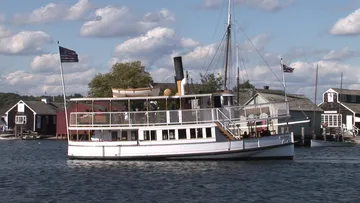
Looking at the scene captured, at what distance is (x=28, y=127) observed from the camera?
119438 mm

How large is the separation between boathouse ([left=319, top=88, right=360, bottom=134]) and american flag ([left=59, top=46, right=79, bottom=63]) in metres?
49.8

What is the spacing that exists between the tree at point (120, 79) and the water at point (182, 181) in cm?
5514

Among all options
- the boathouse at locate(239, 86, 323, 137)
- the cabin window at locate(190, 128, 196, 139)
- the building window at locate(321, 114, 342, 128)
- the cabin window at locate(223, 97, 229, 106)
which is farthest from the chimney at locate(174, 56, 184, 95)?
the building window at locate(321, 114, 342, 128)

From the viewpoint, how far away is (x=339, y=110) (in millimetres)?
93500

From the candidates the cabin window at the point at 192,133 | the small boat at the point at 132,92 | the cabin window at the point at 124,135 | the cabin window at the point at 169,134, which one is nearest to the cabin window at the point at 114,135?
the cabin window at the point at 124,135

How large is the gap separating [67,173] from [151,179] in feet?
24.6

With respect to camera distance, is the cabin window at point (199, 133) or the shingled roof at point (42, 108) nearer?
the cabin window at point (199, 133)

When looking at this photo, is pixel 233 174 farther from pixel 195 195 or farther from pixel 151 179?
pixel 195 195

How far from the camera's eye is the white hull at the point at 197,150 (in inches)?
1965

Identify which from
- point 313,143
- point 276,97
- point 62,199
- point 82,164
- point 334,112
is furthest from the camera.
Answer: point 334,112

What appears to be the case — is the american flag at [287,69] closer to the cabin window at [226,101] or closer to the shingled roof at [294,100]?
the cabin window at [226,101]

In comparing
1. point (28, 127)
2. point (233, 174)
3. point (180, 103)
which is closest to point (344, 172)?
point (233, 174)

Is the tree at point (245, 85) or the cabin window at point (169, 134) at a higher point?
the tree at point (245, 85)

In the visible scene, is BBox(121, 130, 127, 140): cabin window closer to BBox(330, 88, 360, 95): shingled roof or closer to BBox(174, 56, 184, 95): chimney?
BBox(174, 56, 184, 95): chimney
